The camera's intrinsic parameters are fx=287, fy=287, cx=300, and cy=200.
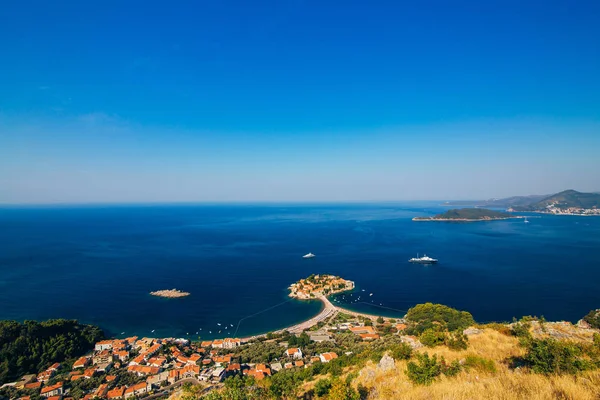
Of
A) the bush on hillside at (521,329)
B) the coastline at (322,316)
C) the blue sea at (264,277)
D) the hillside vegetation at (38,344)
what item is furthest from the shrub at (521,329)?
the hillside vegetation at (38,344)

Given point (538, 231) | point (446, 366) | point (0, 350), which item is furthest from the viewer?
point (538, 231)

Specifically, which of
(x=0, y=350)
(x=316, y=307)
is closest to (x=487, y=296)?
(x=316, y=307)

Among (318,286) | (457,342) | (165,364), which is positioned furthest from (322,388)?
(318,286)

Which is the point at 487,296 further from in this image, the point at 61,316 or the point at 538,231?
the point at 538,231

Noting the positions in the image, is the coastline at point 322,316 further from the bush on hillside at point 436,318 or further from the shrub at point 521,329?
the shrub at point 521,329

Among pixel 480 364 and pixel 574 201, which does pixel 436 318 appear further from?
pixel 574 201

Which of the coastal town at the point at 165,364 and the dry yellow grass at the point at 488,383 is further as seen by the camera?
the coastal town at the point at 165,364

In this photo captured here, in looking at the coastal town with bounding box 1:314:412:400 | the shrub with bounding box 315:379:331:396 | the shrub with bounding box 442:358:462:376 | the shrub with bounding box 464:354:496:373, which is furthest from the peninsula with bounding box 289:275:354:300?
the shrub with bounding box 442:358:462:376
